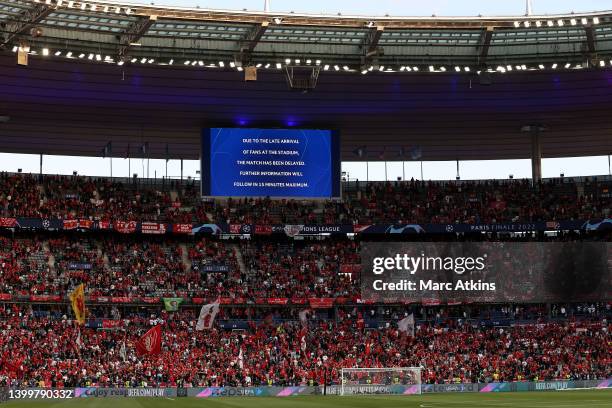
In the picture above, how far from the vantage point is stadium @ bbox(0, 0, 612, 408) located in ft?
177

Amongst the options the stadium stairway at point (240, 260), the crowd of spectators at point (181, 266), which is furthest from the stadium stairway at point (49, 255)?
the stadium stairway at point (240, 260)

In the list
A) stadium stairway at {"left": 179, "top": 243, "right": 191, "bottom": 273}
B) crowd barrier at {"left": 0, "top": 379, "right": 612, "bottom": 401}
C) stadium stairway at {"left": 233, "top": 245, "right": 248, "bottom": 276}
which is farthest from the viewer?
stadium stairway at {"left": 233, "top": 245, "right": 248, "bottom": 276}

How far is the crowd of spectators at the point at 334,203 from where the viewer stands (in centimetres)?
6812

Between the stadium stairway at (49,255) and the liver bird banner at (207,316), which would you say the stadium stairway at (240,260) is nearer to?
the liver bird banner at (207,316)

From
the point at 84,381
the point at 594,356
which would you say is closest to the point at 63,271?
the point at 84,381

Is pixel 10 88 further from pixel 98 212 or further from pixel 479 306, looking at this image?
pixel 479 306

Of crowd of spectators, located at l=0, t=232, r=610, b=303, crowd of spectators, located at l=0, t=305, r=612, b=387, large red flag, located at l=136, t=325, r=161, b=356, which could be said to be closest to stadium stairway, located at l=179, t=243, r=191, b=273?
crowd of spectators, located at l=0, t=232, r=610, b=303

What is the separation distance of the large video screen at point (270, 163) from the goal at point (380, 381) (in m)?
15.5

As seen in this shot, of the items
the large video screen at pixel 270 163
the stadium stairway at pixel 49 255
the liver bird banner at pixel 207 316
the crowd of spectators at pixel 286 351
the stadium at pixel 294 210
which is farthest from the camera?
the large video screen at pixel 270 163

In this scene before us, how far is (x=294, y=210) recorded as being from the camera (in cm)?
7088

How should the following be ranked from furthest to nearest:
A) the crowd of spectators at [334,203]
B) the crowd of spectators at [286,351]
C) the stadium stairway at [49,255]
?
the crowd of spectators at [334,203]
the stadium stairway at [49,255]
the crowd of spectators at [286,351]

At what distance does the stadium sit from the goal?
135 mm

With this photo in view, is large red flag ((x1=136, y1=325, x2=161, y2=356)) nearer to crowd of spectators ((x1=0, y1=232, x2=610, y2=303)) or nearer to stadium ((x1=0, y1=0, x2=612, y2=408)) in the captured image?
stadium ((x1=0, y1=0, x2=612, y2=408))

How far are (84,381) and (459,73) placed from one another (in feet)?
95.6
